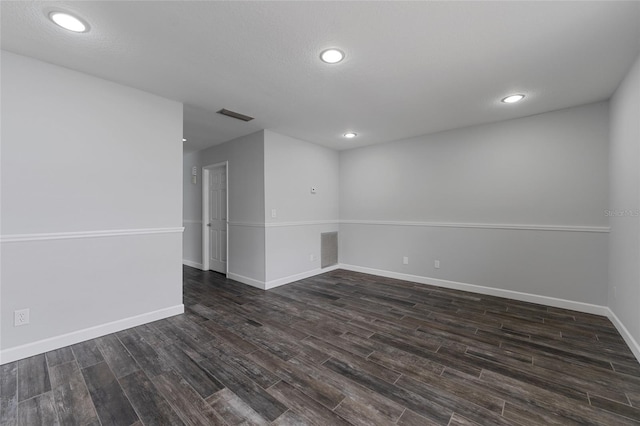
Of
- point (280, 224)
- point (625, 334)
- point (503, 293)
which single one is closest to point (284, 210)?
point (280, 224)

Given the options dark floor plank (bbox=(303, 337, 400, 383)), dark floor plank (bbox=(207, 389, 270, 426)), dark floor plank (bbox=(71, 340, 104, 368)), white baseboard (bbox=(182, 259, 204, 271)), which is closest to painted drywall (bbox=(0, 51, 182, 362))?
dark floor plank (bbox=(71, 340, 104, 368))

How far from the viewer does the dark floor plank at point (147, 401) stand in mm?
1555

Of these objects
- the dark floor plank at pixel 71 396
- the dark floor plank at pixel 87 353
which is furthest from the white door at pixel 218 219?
the dark floor plank at pixel 71 396

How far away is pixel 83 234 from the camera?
8.04 ft

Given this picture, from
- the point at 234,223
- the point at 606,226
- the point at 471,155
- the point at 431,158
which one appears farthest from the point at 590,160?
the point at 234,223

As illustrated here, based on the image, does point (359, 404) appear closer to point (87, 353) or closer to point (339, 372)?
point (339, 372)

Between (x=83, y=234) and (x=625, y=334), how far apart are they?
5.08 metres

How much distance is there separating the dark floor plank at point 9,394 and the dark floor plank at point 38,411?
3cm

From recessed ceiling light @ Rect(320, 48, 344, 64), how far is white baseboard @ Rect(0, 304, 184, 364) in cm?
302

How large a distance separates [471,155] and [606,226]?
66.9 inches

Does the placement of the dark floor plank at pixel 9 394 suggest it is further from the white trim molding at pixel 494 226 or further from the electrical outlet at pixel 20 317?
the white trim molding at pixel 494 226

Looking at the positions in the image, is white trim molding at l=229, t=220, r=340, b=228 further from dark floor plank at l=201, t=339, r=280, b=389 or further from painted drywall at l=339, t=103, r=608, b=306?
dark floor plank at l=201, t=339, r=280, b=389

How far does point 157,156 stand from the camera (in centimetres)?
292

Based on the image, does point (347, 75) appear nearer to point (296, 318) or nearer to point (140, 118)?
point (140, 118)
